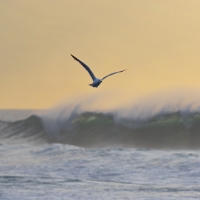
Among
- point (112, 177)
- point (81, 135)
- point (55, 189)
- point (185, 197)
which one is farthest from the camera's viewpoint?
point (81, 135)

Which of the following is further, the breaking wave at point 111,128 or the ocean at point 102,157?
the breaking wave at point 111,128

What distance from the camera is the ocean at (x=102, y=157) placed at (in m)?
15.9

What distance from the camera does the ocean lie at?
52.1 feet

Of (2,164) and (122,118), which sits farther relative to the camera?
(122,118)

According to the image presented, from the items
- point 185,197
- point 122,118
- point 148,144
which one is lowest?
point 185,197

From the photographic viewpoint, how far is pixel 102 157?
22.5m

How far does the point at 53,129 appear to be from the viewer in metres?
36.2

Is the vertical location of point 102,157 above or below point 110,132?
below

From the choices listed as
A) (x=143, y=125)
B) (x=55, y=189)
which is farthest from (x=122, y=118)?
(x=55, y=189)

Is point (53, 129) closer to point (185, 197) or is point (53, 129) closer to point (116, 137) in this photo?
point (116, 137)

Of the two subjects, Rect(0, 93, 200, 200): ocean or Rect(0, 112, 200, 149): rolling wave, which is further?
Rect(0, 112, 200, 149): rolling wave

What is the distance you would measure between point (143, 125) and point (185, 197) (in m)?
19.6

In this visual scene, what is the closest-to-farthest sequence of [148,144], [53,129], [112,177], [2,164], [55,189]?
[55,189] < [112,177] < [2,164] < [148,144] < [53,129]

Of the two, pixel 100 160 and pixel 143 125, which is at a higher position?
pixel 143 125
